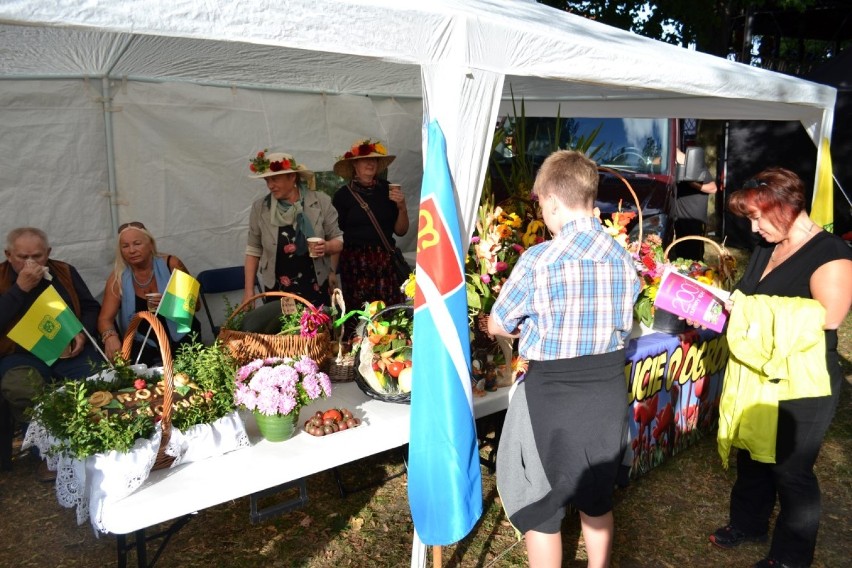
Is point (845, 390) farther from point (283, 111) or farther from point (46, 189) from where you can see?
point (46, 189)

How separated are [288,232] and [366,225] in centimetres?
60

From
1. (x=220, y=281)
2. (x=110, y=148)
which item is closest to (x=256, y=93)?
(x=110, y=148)

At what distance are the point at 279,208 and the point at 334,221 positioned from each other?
35cm

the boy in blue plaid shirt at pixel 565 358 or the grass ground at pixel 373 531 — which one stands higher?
the boy in blue plaid shirt at pixel 565 358

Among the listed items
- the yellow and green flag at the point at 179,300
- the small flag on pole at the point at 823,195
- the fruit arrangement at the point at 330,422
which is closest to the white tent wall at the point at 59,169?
the yellow and green flag at the point at 179,300

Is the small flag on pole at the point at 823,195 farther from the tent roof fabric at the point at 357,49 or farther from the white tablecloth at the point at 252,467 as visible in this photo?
the white tablecloth at the point at 252,467

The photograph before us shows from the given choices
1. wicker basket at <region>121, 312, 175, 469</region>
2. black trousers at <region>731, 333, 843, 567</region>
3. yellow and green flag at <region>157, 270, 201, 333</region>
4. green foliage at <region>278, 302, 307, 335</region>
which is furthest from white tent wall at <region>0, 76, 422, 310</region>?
black trousers at <region>731, 333, 843, 567</region>

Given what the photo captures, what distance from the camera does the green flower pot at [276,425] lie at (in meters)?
2.36

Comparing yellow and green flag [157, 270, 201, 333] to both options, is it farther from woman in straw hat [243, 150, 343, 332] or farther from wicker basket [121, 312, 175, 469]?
woman in straw hat [243, 150, 343, 332]

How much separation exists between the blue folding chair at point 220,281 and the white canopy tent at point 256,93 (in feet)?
0.69

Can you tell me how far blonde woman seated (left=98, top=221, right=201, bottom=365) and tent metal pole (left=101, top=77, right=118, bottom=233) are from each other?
1.22 meters

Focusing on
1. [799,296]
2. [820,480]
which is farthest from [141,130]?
[820,480]

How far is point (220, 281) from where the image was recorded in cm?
529

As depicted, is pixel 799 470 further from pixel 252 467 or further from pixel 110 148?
pixel 110 148
